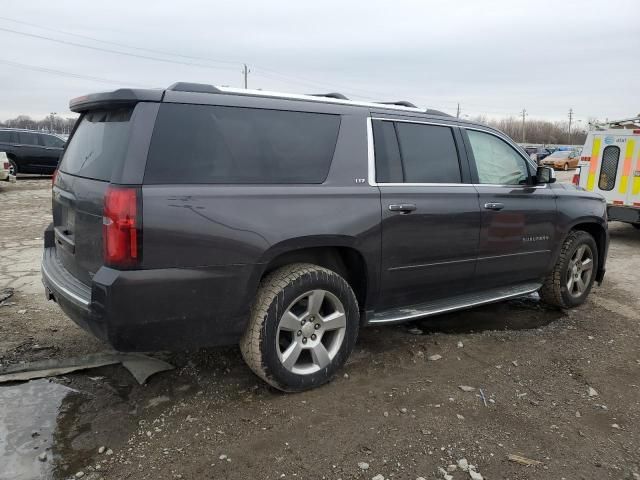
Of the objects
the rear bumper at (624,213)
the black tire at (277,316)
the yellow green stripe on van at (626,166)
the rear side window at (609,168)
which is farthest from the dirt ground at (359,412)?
the rear side window at (609,168)

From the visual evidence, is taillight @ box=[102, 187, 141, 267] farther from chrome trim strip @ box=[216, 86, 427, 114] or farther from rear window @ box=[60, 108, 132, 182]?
chrome trim strip @ box=[216, 86, 427, 114]

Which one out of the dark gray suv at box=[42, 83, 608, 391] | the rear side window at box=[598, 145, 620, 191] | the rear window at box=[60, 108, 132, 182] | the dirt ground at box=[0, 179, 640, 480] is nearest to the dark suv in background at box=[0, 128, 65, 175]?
the dirt ground at box=[0, 179, 640, 480]

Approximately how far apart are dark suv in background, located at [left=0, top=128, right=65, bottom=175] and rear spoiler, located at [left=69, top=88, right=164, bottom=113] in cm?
→ 1513

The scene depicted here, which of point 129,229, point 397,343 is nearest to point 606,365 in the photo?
point 397,343

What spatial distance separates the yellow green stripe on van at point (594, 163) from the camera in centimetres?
1009

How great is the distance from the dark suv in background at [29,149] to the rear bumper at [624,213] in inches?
604

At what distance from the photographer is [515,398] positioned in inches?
134

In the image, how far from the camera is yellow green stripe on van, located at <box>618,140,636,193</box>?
956 cm

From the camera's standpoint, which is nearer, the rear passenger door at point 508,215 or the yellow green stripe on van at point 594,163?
the rear passenger door at point 508,215

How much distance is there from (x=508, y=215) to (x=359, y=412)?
88.4 inches

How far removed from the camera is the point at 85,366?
3.71 metres

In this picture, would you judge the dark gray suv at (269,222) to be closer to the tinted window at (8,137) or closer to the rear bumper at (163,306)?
the rear bumper at (163,306)

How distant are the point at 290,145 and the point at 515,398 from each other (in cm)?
218

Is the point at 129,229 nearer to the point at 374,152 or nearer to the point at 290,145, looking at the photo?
the point at 290,145
